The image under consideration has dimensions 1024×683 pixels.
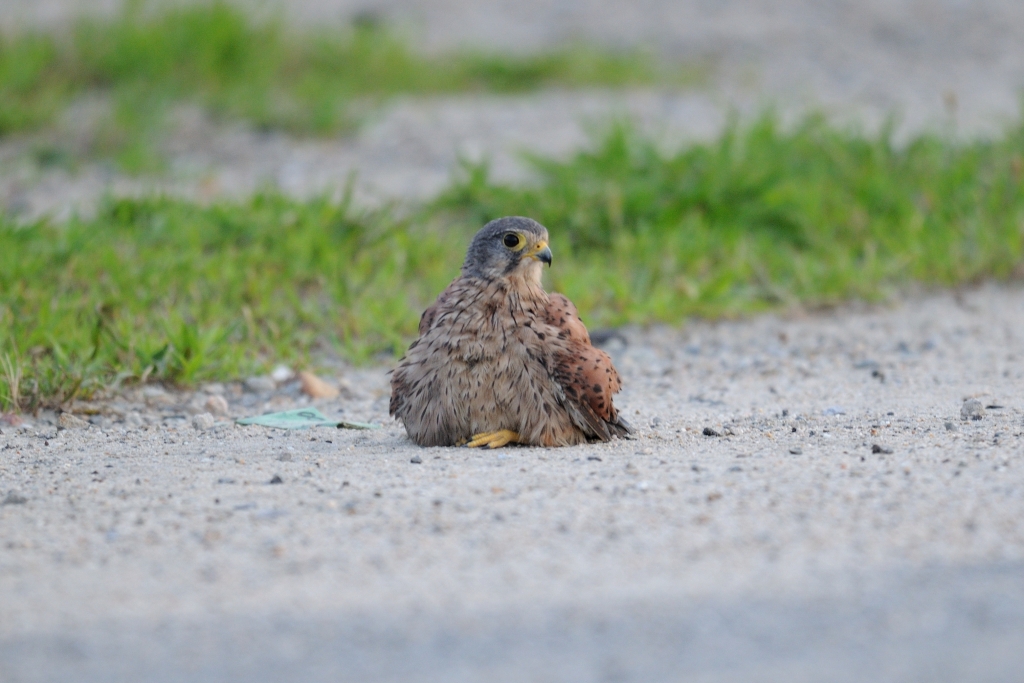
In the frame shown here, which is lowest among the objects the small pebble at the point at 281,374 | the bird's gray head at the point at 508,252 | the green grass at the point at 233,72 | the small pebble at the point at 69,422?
the small pebble at the point at 69,422

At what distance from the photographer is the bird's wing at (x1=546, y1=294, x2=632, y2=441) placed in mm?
4191

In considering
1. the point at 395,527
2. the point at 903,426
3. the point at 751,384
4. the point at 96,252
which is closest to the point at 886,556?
the point at 395,527

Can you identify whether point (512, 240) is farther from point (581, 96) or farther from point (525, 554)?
point (581, 96)

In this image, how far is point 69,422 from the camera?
4.96 m

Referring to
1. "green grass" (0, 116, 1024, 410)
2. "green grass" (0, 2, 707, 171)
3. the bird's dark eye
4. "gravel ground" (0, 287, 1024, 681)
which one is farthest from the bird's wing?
"green grass" (0, 2, 707, 171)

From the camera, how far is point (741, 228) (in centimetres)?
779

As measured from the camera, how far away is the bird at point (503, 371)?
4.18 m

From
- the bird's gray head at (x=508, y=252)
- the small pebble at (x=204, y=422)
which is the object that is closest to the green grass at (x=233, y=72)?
the small pebble at (x=204, y=422)

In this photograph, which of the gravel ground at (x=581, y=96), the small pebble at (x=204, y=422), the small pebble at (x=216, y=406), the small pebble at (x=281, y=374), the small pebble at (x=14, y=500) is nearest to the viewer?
the small pebble at (x=14, y=500)

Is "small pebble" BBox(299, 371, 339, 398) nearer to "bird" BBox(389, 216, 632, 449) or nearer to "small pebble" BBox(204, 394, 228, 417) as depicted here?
"small pebble" BBox(204, 394, 228, 417)

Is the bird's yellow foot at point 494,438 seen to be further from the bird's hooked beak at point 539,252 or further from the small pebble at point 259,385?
the small pebble at point 259,385

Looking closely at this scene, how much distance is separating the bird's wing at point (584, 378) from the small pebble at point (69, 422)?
1946 mm

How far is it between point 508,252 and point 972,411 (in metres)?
1.78

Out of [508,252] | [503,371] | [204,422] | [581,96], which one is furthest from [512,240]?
[581,96]
